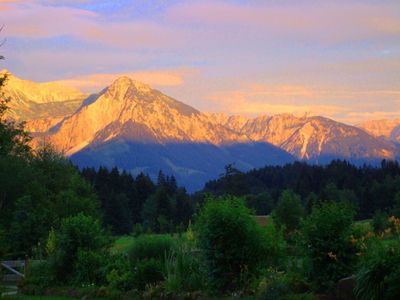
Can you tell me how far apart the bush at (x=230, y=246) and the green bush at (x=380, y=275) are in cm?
422

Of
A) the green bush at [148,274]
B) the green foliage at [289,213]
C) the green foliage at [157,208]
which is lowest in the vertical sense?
the green foliage at [157,208]

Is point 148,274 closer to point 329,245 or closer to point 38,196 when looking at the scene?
point 329,245

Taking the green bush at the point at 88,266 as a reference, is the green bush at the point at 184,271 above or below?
above

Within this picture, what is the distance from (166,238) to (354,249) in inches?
341

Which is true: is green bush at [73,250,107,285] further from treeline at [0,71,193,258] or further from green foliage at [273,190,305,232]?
green foliage at [273,190,305,232]

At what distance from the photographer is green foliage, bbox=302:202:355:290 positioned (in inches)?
571

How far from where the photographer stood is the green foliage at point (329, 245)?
1449 centimetres

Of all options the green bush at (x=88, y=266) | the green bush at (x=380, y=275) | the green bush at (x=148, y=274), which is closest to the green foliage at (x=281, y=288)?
the green bush at (x=380, y=275)

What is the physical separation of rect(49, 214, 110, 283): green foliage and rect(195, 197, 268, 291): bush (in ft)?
22.1

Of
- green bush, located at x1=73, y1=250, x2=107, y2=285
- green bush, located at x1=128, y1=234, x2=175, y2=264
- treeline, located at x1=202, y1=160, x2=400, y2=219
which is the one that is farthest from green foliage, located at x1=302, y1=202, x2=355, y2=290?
treeline, located at x1=202, y1=160, x2=400, y2=219

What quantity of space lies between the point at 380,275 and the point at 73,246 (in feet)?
43.7

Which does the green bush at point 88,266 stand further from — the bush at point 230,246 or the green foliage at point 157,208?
the green foliage at point 157,208

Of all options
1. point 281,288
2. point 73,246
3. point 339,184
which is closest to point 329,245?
point 281,288

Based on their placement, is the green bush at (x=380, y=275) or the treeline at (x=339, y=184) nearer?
the green bush at (x=380, y=275)
